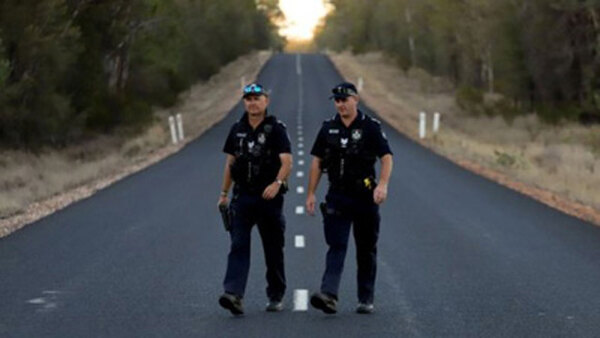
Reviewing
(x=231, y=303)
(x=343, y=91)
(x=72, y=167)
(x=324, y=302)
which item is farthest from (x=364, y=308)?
(x=72, y=167)

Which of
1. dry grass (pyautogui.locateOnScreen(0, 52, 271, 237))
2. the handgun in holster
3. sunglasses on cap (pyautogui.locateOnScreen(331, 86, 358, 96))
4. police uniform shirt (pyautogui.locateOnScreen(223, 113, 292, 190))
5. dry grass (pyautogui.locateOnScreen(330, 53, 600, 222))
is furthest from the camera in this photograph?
dry grass (pyautogui.locateOnScreen(330, 53, 600, 222))

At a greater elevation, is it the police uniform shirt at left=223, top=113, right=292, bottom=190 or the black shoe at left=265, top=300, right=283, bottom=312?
the police uniform shirt at left=223, top=113, right=292, bottom=190

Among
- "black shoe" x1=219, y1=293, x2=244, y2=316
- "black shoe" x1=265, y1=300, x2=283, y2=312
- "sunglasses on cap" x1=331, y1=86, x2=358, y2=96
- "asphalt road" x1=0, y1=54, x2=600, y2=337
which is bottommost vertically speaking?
"asphalt road" x1=0, y1=54, x2=600, y2=337

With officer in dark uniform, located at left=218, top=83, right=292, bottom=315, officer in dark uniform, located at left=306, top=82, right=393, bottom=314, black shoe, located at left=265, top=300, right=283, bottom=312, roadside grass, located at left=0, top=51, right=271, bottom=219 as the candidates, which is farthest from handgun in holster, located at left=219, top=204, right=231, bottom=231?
roadside grass, located at left=0, top=51, right=271, bottom=219

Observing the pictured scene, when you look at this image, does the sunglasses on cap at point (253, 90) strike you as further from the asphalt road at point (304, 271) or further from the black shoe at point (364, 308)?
the black shoe at point (364, 308)

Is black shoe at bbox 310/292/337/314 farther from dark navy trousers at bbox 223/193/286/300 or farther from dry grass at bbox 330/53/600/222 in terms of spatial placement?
dry grass at bbox 330/53/600/222

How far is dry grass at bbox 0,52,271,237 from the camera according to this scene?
17.4 metres

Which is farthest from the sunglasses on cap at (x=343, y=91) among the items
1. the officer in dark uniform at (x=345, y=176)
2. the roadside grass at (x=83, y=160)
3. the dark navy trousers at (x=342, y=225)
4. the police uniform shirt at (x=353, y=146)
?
the roadside grass at (x=83, y=160)

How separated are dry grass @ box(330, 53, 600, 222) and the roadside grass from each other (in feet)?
30.7

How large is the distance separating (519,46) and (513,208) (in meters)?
33.8

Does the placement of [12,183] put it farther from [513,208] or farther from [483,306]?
[483,306]

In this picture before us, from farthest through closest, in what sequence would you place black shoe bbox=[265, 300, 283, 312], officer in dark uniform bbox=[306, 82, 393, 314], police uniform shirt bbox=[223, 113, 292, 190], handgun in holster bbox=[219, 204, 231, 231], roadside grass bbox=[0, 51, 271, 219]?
roadside grass bbox=[0, 51, 271, 219] → black shoe bbox=[265, 300, 283, 312] → handgun in holster bbox=[219, 204, 231, 231] → police uniform shirt bbox=[223, 113, 292, 190] → officer in dark uniform bbox=[306, 82, 393, 314]

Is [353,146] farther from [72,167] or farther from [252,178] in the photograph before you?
[72,167]

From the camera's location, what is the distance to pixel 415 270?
10406 millimetres
